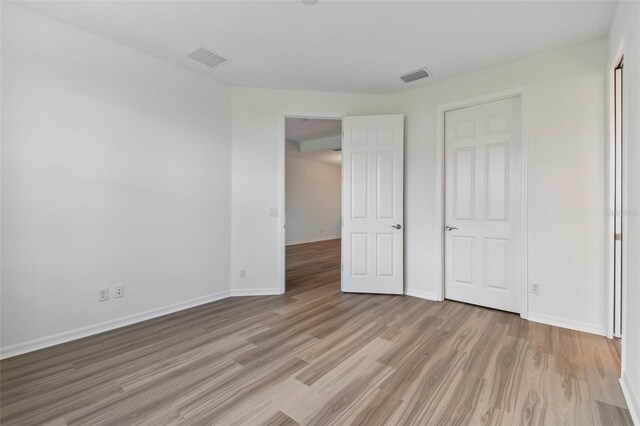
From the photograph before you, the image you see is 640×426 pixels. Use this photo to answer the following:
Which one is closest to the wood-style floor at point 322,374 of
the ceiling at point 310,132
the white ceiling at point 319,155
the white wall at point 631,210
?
the white wall at point 631,210

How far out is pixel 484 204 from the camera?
303 cm

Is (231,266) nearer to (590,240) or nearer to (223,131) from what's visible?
(223,131)

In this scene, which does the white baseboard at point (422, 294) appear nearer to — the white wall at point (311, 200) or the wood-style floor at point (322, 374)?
the wood-style floor at point (322, 374)

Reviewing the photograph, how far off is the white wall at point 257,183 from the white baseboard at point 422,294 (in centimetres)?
167

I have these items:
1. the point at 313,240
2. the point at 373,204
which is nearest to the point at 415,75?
the point at 373,204

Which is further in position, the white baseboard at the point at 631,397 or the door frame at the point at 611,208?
the door frame at the point at 611,208

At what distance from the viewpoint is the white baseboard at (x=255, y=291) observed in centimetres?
345

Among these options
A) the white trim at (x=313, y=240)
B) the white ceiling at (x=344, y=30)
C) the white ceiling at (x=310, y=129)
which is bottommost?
the white trim at (x=313, y=240)

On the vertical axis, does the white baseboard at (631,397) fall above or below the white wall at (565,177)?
below

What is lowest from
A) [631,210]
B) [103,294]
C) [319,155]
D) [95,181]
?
[103,294]

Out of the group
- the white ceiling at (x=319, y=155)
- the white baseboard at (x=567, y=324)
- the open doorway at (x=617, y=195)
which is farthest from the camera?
the white ceiling at (x=319, y=155)

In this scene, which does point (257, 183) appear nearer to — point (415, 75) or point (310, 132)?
point (415, 75)

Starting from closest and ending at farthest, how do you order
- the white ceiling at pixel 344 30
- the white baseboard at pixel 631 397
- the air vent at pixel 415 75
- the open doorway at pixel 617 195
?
the white baseboard at pixel 631 397 → the white ceiling at pixel 344 30 → the open doorway at pixel 617 195 → the air vent at pixel 415 75

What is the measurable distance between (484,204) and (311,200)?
5926 millimetres
